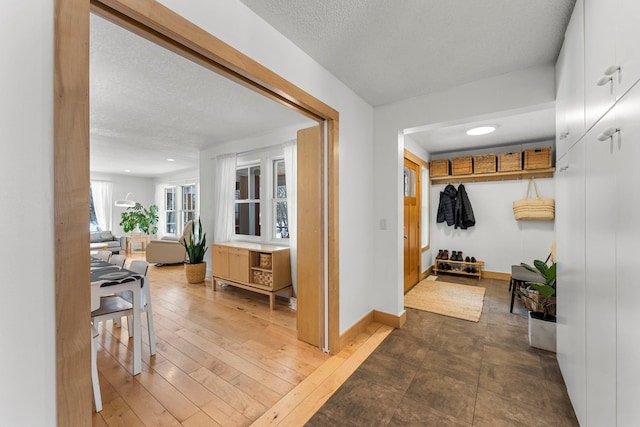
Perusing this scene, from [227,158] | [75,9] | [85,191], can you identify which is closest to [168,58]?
[75,9]

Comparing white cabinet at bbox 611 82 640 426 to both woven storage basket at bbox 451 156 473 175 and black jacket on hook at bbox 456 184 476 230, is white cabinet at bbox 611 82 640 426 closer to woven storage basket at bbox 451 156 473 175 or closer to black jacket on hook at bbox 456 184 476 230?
woven storage basket at bbox 451 156 473 175

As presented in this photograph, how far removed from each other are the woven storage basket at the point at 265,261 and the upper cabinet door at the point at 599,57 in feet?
10.5

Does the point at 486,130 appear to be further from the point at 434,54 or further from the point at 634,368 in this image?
the point at 634,368

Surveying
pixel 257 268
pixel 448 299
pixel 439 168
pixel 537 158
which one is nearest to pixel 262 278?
pixel 257 268

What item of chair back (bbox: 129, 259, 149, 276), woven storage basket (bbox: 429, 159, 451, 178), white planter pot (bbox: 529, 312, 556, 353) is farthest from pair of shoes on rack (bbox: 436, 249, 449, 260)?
chair back (bbox: 129, 259, 149, 276)

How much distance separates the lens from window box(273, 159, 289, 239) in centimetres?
403

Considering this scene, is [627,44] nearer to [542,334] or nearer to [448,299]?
[542,334]

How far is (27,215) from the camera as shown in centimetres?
80

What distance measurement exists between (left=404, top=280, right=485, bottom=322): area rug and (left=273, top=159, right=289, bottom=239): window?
6.84 ft

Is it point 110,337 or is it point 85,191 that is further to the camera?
point 110,337

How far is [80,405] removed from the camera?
2.81ft

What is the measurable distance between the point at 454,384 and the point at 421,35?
241 cm

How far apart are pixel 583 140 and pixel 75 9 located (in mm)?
2300

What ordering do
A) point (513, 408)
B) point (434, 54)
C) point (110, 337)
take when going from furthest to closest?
point (110, 337), point (434, 54), point (513, 408)
